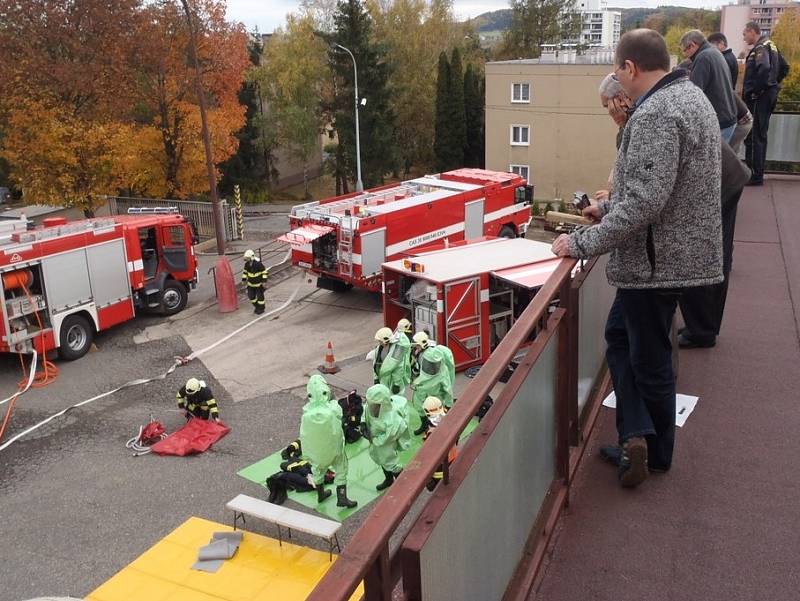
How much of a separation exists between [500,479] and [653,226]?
3.60 feet

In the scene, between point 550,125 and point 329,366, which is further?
point 550,125

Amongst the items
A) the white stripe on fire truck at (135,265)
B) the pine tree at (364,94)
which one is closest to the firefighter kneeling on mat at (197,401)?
the white stripe on fire truck at (135,265)

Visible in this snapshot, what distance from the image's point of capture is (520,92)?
39281 mm

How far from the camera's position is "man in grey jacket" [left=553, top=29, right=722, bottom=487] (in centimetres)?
254

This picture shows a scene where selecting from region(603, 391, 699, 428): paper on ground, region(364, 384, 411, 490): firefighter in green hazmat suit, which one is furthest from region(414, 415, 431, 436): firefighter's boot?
region(603, 391, 699, 428): paper on ground

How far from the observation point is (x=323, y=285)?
19562 millimetres


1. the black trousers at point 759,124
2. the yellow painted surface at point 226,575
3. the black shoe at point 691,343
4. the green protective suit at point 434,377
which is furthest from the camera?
the green protective suit at point 434,377

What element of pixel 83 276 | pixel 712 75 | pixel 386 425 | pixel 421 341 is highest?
pixel 712 75

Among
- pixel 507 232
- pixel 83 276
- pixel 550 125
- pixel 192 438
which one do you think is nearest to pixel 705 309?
pixel 192 438

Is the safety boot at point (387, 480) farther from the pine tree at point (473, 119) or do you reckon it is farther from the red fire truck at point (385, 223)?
the pine tree at point (473, 119)

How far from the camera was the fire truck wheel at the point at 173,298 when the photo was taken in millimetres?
18953

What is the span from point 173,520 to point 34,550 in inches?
63.6

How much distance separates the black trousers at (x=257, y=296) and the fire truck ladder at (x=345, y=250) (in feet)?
6.75

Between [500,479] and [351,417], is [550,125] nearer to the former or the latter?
[351,417]
